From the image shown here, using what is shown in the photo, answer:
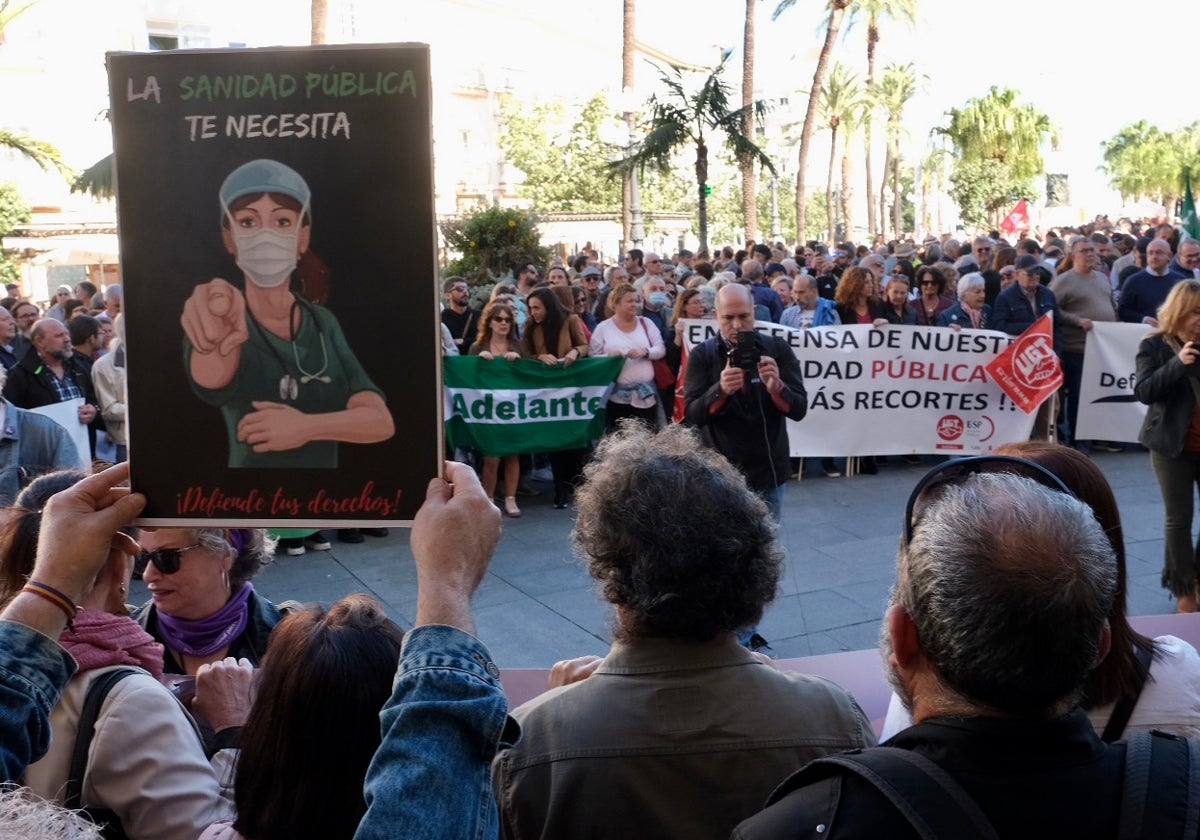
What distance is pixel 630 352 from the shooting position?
896 centimetres

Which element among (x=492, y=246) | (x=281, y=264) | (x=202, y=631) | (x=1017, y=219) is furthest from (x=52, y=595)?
(x=1017, y=219)

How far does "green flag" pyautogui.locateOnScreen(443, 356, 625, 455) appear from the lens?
349 inches

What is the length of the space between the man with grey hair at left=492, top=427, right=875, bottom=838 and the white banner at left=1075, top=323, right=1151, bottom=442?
350 inches

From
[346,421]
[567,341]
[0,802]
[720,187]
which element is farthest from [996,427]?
[720,187]

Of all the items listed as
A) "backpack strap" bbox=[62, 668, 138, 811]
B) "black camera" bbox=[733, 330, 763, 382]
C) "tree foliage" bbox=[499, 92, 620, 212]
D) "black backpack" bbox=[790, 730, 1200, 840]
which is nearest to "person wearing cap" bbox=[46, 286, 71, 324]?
"black camera" bbox=[733, 330, 763, 382]

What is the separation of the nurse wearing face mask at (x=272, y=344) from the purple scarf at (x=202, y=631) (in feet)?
4.32

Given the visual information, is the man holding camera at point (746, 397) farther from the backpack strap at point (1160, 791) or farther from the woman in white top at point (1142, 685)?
the backpack strap at point (1160, 791)

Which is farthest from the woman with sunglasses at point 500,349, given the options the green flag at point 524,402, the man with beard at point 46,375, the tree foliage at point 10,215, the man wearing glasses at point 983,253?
the tree foliage at point 10,215

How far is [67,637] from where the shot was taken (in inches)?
87.6

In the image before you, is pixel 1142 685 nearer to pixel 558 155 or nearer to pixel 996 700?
pixel 996 700

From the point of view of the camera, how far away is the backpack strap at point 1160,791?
136 centimetres

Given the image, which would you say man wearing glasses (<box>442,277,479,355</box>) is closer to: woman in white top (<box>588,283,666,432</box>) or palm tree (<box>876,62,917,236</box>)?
woman in white top (<box>588,283,666,432</box>)

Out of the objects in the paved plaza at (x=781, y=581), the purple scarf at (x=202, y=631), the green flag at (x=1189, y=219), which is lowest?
the paved plaza at (x=781, y=581)

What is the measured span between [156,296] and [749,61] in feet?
84.0
